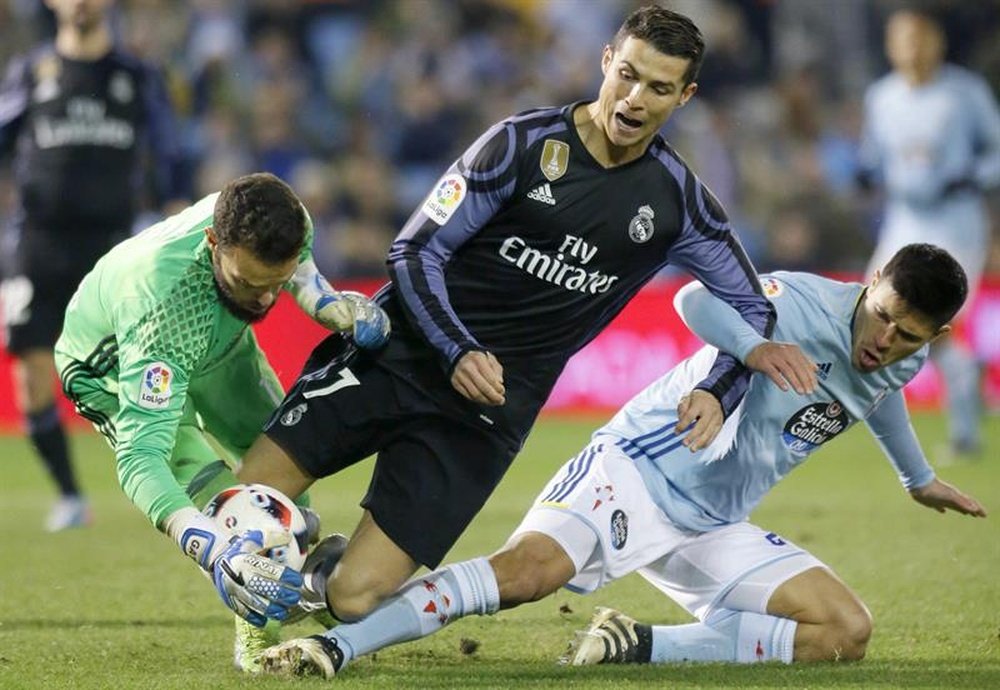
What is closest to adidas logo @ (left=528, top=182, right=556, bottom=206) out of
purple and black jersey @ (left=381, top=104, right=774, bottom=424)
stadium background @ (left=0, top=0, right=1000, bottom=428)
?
purple and black jersey @ (left=381, top=104, right=774, bottom=424)

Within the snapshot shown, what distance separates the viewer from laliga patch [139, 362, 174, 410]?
5.16 meters

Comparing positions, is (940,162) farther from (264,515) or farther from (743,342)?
(264,515)

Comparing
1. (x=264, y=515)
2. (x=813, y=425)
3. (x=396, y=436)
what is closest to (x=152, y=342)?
(x=264, y=515)

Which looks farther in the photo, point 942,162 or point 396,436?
point 942,162

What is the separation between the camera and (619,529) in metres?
5.61

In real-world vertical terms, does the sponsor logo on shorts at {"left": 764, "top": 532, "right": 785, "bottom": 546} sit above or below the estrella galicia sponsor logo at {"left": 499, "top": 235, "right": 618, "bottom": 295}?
below

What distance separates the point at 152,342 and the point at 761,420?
6.84 ft

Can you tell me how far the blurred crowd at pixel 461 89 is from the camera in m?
15.9

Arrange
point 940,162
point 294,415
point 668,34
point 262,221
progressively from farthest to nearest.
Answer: point 940,162
point 294,415
point 668,34
point 262,221

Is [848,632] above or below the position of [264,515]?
above

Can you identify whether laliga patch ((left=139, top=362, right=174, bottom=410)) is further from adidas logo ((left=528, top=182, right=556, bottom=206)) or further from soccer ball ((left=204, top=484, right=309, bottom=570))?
adidas logo ((left=528, top=182, right=556, bottom=206))

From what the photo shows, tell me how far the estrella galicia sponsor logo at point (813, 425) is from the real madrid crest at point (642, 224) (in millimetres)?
832

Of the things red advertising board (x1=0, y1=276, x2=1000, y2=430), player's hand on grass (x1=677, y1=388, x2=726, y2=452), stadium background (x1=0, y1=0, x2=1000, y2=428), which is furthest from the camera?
stadium background (x1=0, y1=0, x2=1000, y2=428)

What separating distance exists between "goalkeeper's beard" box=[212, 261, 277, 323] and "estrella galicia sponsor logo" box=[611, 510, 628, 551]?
134cm
